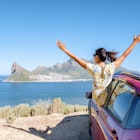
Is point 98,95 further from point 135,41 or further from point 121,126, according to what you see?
point 121,126

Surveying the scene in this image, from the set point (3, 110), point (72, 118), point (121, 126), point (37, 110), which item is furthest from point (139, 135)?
point (3, 110)

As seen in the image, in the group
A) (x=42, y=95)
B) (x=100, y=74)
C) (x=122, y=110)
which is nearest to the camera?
(x=122, y=110)

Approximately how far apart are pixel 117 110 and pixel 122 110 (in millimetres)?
288

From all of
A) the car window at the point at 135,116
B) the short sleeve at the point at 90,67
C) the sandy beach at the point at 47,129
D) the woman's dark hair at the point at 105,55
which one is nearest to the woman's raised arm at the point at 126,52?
the woman's dark hair at the point at 105,55

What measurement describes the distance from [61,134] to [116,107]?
4.62 metres

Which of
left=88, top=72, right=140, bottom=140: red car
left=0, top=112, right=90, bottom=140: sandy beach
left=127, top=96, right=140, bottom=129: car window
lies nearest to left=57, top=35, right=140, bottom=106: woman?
left=88, top=72, right=140, bottom=140: red car

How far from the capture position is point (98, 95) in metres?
5.29

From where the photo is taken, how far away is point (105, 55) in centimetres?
536

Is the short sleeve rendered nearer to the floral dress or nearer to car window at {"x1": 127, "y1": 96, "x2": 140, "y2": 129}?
the floral dress

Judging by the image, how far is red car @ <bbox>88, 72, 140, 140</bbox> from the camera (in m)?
3.32

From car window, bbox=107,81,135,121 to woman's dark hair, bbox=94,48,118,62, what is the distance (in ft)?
1.94

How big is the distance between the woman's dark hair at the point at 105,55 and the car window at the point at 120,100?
59 centimetres

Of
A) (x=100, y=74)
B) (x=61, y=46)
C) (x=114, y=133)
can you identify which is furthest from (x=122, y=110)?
(x=61, y=46)

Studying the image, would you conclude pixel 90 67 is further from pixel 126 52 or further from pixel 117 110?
pixel 117 110
